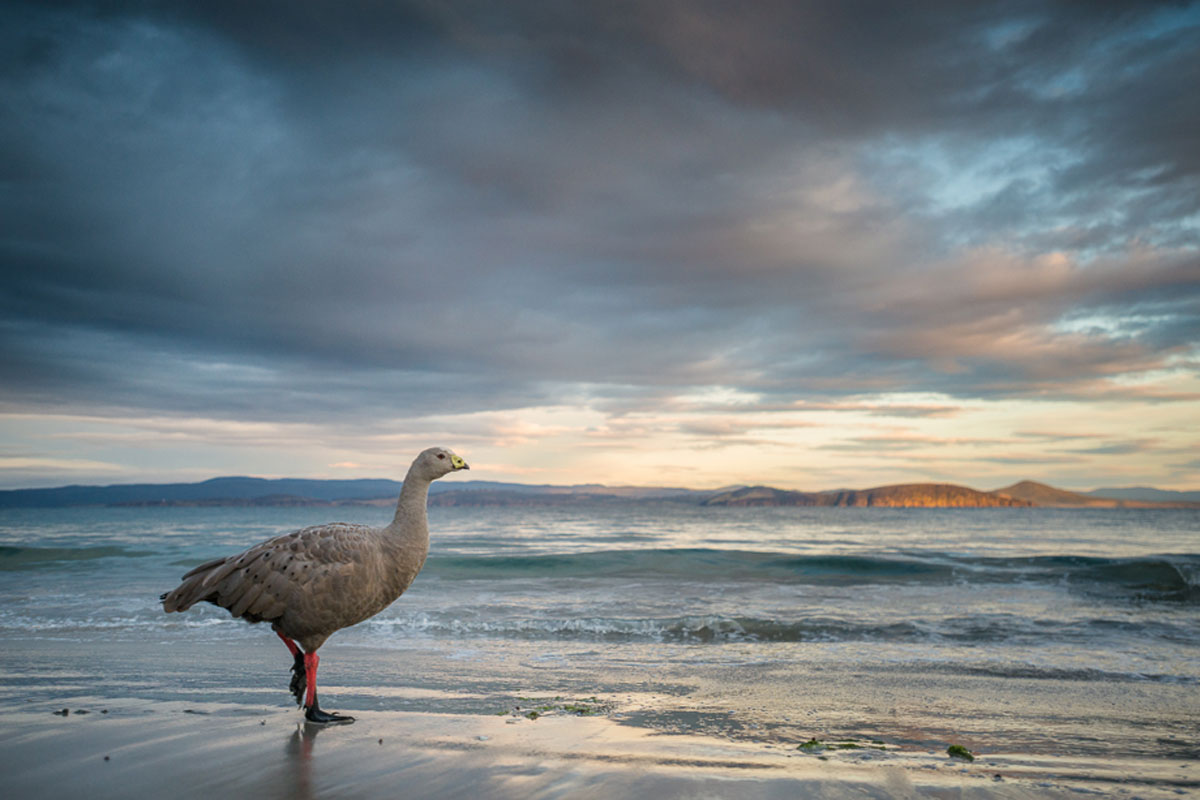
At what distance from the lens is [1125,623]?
13703 mm

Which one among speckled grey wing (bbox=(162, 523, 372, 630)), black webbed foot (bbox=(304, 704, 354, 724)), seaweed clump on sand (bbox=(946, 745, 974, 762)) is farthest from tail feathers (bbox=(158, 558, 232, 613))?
seaweed clump on sand (bbox=(946, 745, 974, 762))

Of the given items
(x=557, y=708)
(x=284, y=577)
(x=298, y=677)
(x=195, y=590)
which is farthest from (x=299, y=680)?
(x=557, y=708)

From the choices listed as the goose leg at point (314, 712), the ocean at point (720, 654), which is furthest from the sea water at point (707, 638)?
the goose leg at point (314, 712)

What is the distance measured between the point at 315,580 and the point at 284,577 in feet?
0.91

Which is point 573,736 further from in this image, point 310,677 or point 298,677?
point 298,677

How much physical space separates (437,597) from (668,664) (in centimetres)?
905

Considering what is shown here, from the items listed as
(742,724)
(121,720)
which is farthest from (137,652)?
(742,724)

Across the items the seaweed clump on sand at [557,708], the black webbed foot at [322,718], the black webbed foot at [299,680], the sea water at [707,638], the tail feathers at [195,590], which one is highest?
the tail feathers at [195,590]

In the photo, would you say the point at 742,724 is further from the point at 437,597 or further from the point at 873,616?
the point at 437,597

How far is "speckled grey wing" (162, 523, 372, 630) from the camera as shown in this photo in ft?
19.5

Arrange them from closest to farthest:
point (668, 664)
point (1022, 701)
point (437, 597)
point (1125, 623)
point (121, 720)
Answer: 1. point (121, 720)
2. point (1022, 701)
3. point (668, 664)
4. point (1125, 623)
5. point (437, 597)

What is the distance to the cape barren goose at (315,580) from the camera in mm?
5934

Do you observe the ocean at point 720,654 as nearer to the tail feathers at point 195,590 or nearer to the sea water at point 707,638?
the sea water at point 707,638

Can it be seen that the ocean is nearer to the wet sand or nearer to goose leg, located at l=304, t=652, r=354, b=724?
the wet sand
